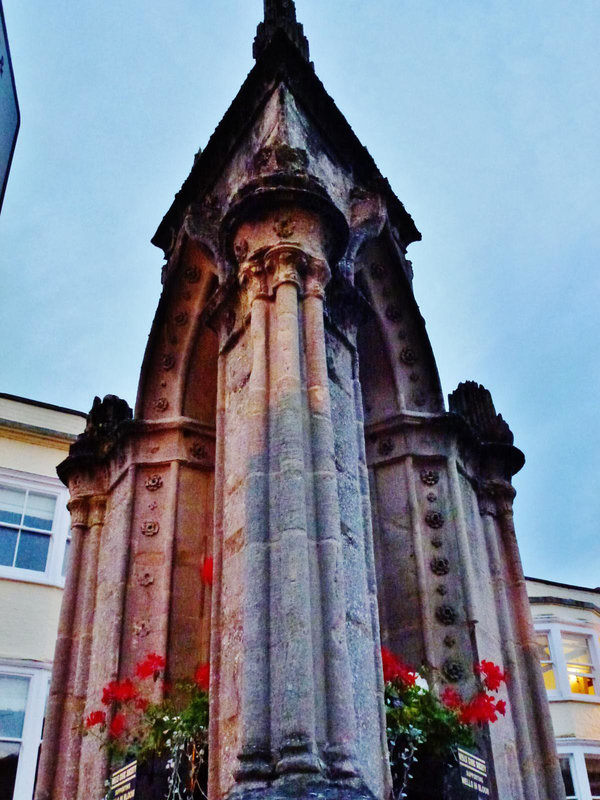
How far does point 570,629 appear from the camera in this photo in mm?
20219

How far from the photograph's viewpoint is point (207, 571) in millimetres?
7273

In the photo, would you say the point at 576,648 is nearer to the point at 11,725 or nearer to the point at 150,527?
the point at 11,725

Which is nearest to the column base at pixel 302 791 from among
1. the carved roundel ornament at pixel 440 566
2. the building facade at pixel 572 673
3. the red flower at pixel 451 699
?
the red flower at pixel 451 699

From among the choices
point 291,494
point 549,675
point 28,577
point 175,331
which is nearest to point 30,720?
point 28,577

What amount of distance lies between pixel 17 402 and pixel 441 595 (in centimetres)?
969

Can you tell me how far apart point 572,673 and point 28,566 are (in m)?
12.4

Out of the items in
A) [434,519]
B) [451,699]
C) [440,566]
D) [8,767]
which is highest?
[434,519]

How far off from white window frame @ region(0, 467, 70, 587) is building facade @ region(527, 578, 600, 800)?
9775 mm

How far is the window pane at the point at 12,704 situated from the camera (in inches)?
472

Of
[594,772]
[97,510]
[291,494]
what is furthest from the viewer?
[594,772]

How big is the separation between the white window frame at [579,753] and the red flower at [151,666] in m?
13.6

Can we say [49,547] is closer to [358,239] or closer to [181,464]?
[181,464]

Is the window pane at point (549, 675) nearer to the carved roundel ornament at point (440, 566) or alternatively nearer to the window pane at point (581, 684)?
the window pane at point (581, 684)

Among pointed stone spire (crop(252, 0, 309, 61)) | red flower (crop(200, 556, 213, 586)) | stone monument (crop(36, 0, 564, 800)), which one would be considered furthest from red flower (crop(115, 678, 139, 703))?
pointed stone spire (crop(252, 0, 309, 61))
